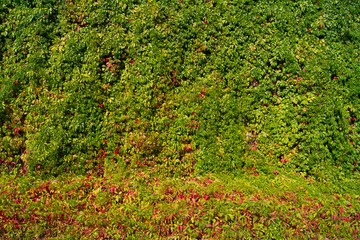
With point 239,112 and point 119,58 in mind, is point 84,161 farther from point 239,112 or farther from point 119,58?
point 239,112

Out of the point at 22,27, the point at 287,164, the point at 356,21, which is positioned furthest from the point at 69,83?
the point at 356,21

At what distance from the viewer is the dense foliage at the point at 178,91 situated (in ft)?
20.5

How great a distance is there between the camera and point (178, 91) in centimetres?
683

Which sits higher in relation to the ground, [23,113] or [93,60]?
[93,60]

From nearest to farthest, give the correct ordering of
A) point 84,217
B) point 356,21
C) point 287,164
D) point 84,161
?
point 84,217, point 84,161, point 287,164, point 356,21

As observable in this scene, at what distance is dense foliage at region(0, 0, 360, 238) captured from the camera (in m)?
6.23

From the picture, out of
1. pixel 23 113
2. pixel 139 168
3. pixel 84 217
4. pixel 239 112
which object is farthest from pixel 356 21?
pixel 23 113

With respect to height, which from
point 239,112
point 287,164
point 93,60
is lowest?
point 287,164

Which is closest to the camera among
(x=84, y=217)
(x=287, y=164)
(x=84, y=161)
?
(x=84, y=217)

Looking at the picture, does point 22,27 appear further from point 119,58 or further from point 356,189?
point 356,189

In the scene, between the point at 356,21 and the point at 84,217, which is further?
the point at 356,21

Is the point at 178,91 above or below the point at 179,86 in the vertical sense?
below

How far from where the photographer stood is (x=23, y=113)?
6.38 metres

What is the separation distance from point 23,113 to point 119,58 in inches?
99.7
